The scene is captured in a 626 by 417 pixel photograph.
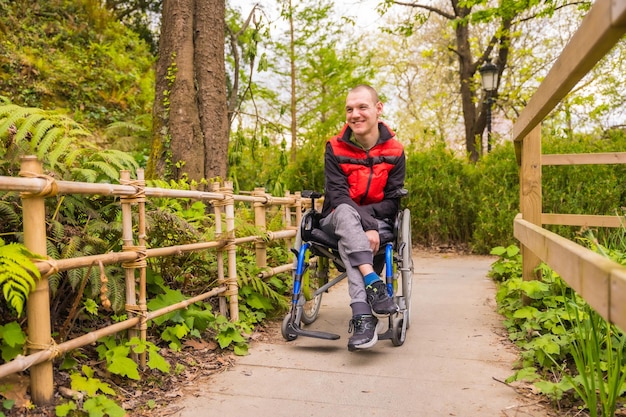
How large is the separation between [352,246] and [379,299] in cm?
33

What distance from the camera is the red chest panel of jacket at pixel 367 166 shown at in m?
3.46

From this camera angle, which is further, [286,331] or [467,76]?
[467,76]

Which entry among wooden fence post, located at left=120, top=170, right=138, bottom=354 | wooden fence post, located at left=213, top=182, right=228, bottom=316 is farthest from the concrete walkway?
wooden fence post, located at left=120, top=170, right=138, bottom=354

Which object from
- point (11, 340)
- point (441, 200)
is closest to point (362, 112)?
point (11, 340)

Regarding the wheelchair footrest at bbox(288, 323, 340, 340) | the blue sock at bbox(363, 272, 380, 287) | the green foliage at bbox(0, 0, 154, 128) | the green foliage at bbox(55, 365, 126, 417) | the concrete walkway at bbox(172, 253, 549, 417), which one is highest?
the green foliage at bbox(0, 0, 154, 128)

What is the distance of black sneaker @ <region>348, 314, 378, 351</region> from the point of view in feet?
9.50

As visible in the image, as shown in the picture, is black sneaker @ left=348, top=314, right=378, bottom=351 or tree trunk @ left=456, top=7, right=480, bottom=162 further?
tree trunk @ left=456, top=7, right=480, bottom=162

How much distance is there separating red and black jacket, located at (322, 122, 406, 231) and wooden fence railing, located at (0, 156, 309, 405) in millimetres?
677

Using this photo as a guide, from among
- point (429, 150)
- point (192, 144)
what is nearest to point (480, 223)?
point (429, 150)

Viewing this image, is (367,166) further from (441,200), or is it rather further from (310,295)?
(441,200)

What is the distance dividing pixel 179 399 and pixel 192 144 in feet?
9.65

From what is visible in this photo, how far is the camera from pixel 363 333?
294cm

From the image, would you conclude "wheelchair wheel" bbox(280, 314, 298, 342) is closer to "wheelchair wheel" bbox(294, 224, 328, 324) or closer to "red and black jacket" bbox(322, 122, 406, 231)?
"wheelchair wheel" bbox(294, 224, 328, 324)

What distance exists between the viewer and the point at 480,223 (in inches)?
312
